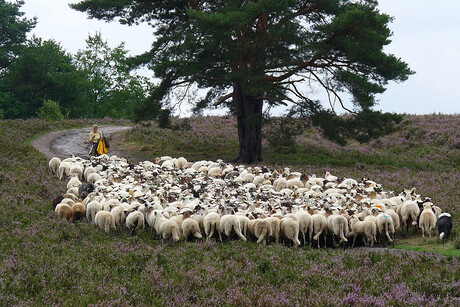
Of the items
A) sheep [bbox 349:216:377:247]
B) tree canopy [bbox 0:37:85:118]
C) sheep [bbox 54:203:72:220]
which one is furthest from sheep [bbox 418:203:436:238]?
tree canopy [bbox 0:37:85:118]

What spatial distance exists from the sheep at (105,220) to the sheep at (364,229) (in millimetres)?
6621

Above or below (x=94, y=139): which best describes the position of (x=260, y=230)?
below

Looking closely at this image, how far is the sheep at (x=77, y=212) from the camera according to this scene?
55.3 ft

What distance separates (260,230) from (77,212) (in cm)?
610

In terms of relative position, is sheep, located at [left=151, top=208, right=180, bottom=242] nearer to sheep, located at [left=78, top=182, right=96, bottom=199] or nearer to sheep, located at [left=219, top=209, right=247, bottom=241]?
sheep, located at [left=219, top=209, right=247, bottom=241]

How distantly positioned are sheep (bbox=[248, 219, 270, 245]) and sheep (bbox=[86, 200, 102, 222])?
16.5 feet

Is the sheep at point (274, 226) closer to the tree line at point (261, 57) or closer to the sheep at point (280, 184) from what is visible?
the sheep at point (280, 184)

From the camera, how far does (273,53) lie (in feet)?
99.5

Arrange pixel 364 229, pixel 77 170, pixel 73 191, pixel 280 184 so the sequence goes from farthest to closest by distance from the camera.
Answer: pixel 77 170, pixel 280 184, pixel 73 191, pixel 364 229

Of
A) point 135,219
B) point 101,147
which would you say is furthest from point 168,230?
point 101,147

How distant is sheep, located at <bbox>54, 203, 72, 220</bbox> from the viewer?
55.1ft

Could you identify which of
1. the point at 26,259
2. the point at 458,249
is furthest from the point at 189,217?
the point at 458,249

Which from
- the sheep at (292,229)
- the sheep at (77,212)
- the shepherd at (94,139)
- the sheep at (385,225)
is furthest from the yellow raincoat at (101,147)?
the sheep at (385,225)

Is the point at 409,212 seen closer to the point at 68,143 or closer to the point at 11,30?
the point at 68,143
